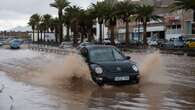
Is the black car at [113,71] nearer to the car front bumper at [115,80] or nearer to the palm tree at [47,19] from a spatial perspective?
the car front bumper at [115,80]

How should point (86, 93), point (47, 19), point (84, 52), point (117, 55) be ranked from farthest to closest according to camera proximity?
1. point (47, 19)
2. point (84, 52)
3. point (117, 55)
4. point (86, 93)

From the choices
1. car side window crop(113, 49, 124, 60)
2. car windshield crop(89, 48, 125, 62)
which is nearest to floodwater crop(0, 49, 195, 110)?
car windshield crop(89, 48, 125, 62)

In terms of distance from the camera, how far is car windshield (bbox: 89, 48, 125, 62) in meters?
17.4

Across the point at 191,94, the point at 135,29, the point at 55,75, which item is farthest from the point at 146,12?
the point at 191,94

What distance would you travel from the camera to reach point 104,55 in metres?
17.6

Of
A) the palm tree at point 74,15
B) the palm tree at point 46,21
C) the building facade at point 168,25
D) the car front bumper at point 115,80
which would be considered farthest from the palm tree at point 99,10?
the car front bumper at point 115,80

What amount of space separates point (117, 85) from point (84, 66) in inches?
A: 65.0

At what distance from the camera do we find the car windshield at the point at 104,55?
17.4 metres

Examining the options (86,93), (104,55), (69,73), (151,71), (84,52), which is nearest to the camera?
(86,93)

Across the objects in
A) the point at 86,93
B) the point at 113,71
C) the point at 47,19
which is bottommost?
the point at 86,93

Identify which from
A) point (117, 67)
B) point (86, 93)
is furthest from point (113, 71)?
point (86, 93)

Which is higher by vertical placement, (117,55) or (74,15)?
(74,15)

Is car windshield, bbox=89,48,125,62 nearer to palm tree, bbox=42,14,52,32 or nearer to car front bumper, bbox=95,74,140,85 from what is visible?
car front bumper, bbox=95,74,140,85

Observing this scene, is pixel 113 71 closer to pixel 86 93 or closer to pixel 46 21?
pixel 86 93
